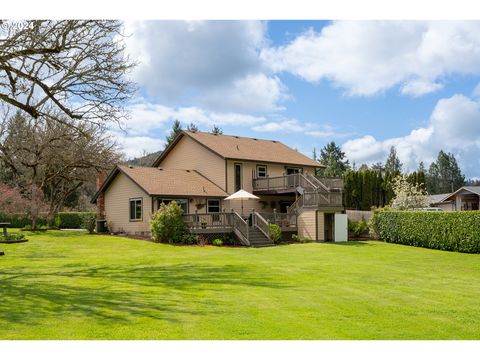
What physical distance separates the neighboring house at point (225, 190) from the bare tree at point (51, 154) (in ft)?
16.5

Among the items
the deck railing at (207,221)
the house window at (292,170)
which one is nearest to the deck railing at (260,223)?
the deck railing at (207,221)

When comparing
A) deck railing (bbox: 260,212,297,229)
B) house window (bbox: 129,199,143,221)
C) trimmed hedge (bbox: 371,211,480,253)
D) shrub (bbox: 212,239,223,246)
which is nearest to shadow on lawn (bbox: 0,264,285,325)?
shrub (bbox: 212,239,223,246)

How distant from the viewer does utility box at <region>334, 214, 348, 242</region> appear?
3105 cm

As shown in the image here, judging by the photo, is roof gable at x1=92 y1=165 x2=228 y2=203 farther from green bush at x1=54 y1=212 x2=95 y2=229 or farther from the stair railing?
green bush at x1=54 y1=212 x2=95 y2=229

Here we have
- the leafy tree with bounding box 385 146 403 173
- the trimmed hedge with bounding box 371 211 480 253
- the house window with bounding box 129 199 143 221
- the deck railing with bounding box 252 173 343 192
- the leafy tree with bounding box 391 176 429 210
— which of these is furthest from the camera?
the leafy tree with bounding box 385 146 403 173

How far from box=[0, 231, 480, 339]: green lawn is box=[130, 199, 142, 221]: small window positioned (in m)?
12.0

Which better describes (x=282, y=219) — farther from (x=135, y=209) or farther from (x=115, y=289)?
(x=115, y=289)

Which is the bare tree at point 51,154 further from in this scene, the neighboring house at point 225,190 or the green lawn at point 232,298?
the green lawn at point 232,298

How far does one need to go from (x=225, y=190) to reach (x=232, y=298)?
76.7 feet

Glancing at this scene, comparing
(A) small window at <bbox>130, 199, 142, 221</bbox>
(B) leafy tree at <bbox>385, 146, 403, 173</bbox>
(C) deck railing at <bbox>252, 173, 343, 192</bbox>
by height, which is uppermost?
(B) leafy tree at <bbox>385, 146, 403, 173</bbox>

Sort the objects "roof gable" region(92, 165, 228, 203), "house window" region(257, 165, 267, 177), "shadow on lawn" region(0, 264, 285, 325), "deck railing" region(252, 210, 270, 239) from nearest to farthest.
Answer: "shadow on lawn" region(0, 264, 285, 325) < "deck railing" region(252, 210, 270, 239) < "roof gable" region(92, 165, 228, 203) < "house window" region(257, 165, 267, 177)

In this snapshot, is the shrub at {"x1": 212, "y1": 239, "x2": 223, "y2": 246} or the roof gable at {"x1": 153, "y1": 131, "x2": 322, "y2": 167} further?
the roof gable at {"x1": 153, "y1": 131, "x2": 322, "y2": 167}

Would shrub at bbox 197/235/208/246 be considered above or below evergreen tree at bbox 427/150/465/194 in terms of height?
A: below

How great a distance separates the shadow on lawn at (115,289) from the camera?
910 cm
